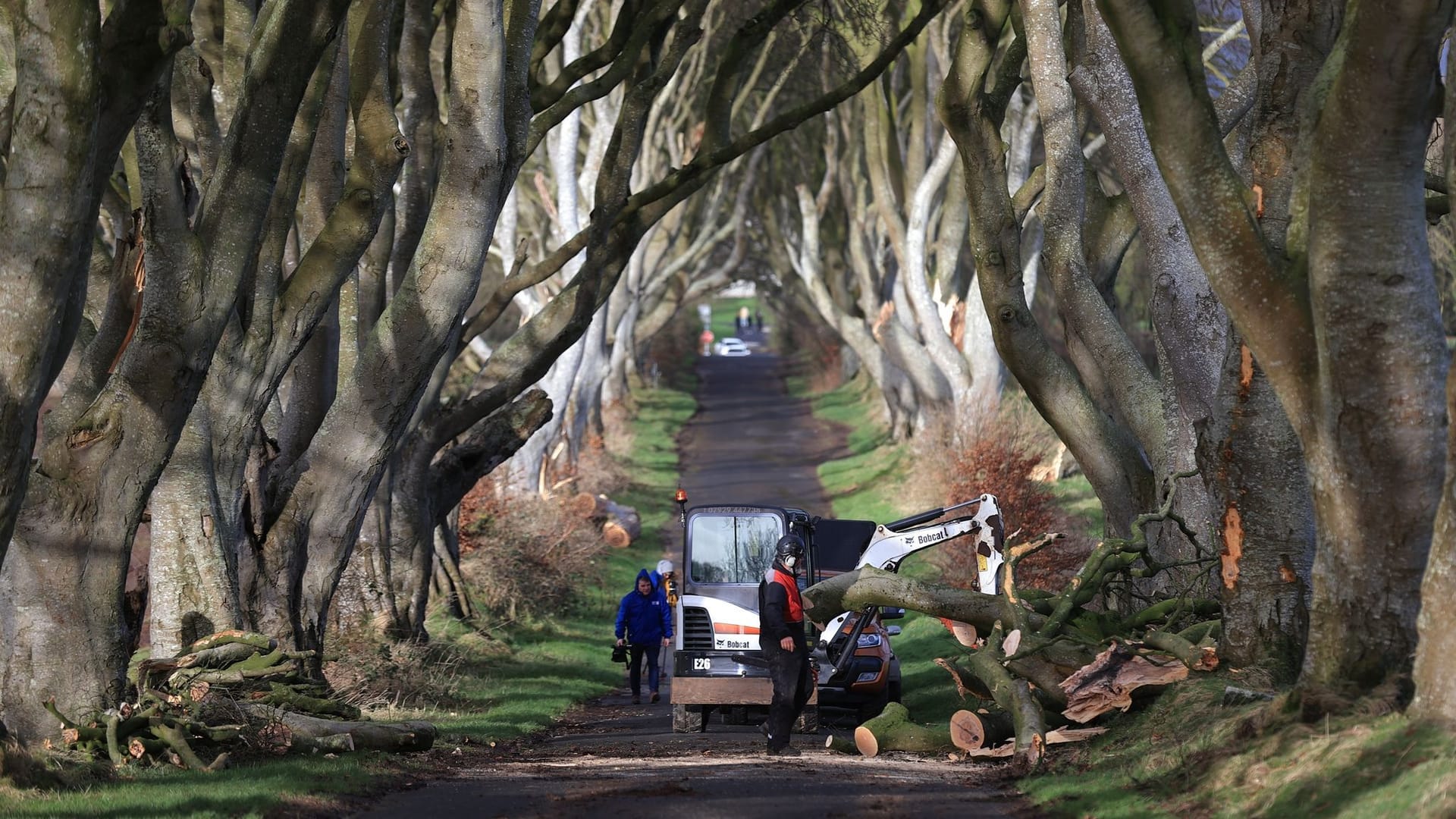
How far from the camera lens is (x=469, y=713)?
1655 cm

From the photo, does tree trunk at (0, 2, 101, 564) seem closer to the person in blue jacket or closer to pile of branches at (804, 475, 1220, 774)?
pile of branches at (804, 475, 1220, 774)

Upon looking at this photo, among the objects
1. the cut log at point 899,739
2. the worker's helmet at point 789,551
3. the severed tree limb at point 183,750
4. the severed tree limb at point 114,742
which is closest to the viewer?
the severed tree limb at point 114,742

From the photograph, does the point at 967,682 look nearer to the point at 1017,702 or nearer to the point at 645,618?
the point at 1017,702

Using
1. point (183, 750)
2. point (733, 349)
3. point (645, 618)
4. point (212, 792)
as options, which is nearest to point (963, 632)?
point (645, 618)

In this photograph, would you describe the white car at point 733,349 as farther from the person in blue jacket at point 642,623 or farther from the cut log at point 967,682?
the cut log at point 967,682

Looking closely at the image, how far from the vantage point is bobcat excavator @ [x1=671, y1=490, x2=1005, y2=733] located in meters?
16.0

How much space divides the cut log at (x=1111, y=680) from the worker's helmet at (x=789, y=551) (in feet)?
9.23

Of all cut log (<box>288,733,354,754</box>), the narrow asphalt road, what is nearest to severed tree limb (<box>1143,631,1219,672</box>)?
the narrow asphalt road

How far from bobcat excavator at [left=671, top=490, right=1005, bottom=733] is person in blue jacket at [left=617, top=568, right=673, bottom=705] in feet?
5.39

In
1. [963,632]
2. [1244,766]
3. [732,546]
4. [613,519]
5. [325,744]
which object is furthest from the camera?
[613,519]

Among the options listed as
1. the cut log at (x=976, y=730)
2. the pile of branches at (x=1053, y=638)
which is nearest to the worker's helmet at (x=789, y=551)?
the pile of branches at (x=1053, y=638)

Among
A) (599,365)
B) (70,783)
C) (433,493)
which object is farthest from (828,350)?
(70,783)

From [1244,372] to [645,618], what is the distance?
32.1 ft

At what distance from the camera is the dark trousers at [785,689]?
45.2 feet
